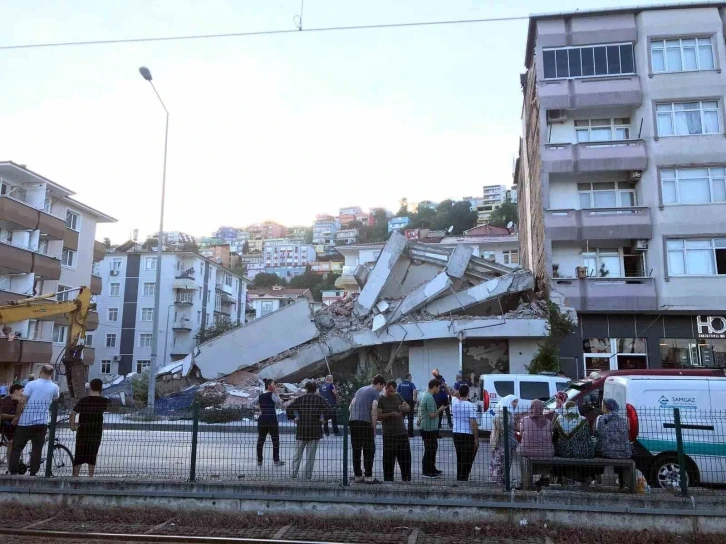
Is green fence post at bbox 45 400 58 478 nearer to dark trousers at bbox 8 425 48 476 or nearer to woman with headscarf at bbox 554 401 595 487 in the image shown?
dark trousers at bbox 8 425 48 476

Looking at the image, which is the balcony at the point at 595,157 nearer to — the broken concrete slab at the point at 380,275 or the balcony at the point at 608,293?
the balcony at the point at 608,293

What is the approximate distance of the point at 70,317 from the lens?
18859 mm

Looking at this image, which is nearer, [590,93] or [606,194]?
[590,93]

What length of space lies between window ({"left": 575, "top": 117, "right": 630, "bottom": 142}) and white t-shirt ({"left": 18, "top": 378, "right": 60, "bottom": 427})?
24.7m

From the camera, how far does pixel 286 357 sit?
2872cm

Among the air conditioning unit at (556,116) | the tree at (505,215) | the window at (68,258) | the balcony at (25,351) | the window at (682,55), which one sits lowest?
the balcony at (25,351)

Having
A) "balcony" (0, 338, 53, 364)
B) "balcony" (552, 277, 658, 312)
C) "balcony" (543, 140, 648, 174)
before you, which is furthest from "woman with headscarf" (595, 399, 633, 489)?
"balcony" (0, 338, 53, 364)

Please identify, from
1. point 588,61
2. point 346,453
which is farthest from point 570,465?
point 588,61

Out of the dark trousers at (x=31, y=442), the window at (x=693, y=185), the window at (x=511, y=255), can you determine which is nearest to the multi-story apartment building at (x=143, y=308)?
the window at (x=511, y=255)

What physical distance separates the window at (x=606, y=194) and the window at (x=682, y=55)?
5244 mm

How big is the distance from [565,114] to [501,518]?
2373 cm

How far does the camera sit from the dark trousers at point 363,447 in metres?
9.39

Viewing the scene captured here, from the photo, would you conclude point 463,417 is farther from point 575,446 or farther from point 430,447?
point 575,446

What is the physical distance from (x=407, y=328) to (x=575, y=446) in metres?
18.4
